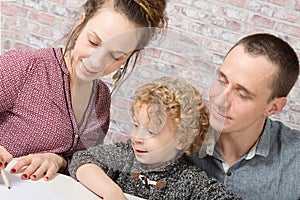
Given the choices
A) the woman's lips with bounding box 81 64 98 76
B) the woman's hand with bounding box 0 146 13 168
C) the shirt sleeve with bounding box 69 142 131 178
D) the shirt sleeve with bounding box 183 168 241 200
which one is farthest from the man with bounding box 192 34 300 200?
the woman's hand with bounding box 0 146 13 168

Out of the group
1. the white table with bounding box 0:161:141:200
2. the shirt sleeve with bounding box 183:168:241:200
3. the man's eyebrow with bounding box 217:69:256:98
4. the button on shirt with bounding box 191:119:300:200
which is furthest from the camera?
the button on shirt with bounding box 191:119:300:200

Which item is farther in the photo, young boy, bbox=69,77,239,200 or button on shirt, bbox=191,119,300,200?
button on shirt, bbox=191,119,300,200

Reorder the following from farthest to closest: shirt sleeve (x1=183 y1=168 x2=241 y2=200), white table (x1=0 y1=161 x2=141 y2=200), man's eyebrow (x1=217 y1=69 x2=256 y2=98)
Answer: man's eyebrow (x1=217 y1=69 x2=256 y2=98) < shirt sleeve (x1=183 y1=168 x2=241 y2=200) < white table (x1=0 y1=161 x2=141 y2=200)

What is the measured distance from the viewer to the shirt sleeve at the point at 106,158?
1237 millimetres

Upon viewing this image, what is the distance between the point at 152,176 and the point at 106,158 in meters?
0.12

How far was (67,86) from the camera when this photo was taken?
1331mm

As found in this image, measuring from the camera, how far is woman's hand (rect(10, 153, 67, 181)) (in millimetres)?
1184

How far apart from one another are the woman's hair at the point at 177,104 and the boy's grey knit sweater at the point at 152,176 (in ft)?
0.35

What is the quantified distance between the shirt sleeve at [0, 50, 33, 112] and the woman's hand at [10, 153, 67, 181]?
0.54 ft

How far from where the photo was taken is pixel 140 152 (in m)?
1.16

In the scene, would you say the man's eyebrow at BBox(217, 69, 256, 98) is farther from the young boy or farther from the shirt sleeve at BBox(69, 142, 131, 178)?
the shirt sleeve at BBox(69, 142, 131, 178)

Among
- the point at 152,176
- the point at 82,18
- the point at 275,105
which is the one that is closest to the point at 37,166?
the point at 152,176

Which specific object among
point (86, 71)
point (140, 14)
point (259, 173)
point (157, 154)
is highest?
point (140, 14)

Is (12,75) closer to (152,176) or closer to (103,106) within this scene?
(103,106)
